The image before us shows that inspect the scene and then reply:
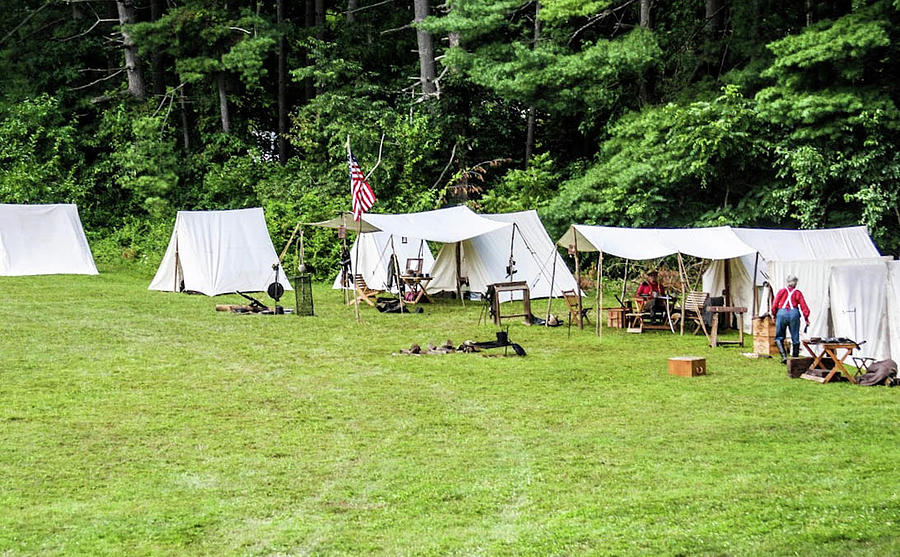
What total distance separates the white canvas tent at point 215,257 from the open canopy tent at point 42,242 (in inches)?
104

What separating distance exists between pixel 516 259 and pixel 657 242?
4.55 metres

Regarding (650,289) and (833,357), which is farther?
(650,289)

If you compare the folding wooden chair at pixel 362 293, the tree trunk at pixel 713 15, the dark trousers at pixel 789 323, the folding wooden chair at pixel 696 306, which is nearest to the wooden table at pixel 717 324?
the folding wooden chair at pixel 696 306

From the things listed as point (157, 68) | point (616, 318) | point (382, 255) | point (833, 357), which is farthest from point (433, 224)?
point (157, 68)

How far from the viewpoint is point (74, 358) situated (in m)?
11.7

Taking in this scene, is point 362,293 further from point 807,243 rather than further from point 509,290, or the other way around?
point 807,243

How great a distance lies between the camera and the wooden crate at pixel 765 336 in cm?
1258

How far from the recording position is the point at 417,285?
62.7 feet

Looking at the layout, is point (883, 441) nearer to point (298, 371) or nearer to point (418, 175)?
point (298, 371)

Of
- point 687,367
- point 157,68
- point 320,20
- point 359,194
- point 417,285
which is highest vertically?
point 320,20

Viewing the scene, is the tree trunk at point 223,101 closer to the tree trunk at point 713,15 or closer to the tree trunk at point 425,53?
the tree trunk at point 425,53

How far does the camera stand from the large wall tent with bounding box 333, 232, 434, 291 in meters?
21.2

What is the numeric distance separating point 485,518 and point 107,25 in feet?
96.3

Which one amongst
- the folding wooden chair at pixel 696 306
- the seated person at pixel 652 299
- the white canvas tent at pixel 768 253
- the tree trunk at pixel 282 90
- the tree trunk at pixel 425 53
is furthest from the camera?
the tree trunk at pixel 282 90
